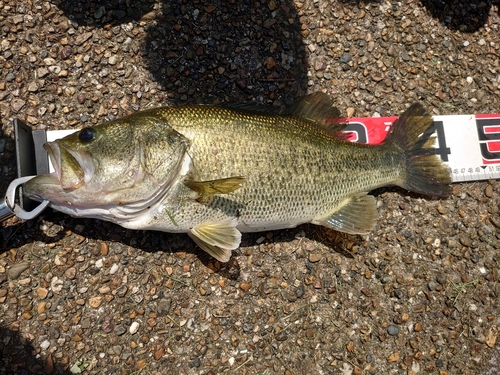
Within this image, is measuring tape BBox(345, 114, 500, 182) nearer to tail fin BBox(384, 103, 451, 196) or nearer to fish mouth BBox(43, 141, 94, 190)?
tail fin BBox(384, 103, 451, 196)

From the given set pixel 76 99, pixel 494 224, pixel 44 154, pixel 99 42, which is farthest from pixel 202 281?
pixel 494 224

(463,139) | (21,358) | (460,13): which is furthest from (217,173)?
(460,13)

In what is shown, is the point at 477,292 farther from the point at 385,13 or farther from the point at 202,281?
the point at 385,13

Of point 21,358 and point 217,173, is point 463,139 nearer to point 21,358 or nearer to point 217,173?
point 217,173

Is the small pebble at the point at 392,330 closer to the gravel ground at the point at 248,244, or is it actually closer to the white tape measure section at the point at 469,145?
the gravel ground at the point at 248,244

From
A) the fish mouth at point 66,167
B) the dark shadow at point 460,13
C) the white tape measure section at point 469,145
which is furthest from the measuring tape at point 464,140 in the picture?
the fish mouth at point 66,167
